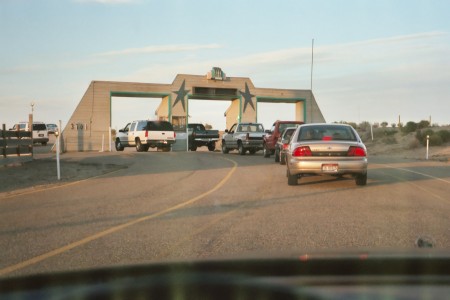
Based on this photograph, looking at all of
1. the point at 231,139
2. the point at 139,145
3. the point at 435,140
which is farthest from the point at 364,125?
the point at 231,139

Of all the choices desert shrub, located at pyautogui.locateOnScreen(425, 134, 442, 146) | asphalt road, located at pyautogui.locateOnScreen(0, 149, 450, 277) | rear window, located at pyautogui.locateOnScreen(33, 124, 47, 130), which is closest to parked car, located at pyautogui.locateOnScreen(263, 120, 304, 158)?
asphalt road, located at pyautogui.locateOnScreen(0, 149, 450, 277)

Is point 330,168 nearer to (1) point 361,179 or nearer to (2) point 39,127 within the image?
(1) point 361,179

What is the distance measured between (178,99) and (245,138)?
15.6 m

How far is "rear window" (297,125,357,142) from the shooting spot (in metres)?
14.6

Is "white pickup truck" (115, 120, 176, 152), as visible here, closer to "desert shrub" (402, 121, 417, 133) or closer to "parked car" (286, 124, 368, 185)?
"parked car" (286, 124, 368, 185)

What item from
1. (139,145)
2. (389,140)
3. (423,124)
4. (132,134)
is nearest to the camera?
(139,145)

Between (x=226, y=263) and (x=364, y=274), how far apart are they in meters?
0.49

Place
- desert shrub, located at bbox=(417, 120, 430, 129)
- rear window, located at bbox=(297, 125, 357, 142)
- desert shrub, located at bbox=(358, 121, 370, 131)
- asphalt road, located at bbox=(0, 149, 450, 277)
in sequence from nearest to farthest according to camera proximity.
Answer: asphalt road, located at bbox=(0, 149, 450, 277) < rear window, located at bbox=(297, 125, 357, 142) < desert shrub, located at bbox=(417, 120, 430, 129) < desert shrub, located at bbox=(358, 121, 370, 131)

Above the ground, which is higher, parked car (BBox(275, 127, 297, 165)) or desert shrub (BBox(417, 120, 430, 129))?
desert shrub (BBox(417, 120, 430, 129))

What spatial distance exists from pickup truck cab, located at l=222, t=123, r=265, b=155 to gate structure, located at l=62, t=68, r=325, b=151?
11.5 m

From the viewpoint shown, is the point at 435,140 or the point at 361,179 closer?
the point at 361,179

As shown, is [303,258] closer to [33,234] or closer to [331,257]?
[331,257]

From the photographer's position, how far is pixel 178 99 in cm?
4562

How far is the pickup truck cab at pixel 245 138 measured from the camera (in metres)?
31.2
